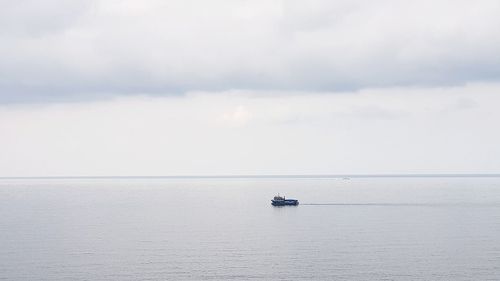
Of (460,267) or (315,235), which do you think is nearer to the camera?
(460,267)

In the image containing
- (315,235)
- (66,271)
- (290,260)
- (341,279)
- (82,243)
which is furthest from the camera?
(315,235)

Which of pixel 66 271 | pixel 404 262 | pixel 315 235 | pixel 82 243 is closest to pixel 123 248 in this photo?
pixel 82 243

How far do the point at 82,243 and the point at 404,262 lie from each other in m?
77.5

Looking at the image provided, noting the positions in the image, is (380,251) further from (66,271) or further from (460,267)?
(66,271)

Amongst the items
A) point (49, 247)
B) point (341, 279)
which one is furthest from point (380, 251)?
point (49, 247)

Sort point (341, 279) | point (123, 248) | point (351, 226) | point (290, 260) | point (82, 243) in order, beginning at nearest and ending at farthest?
point (341, 279) < point (290, 260) < point (123, 248) < point (82, 243) < point (351, 226)

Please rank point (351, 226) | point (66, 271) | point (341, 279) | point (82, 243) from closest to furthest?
point (341, 279), point (66, 271), point (82, 243), point (351, 226)

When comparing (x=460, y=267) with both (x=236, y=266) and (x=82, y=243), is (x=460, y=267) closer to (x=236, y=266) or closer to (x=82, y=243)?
(x=236, y=266)

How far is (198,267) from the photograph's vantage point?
122812 millimetres

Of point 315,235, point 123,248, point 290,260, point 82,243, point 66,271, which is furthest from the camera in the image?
point 315,235

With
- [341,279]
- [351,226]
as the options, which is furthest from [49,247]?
[351,226]

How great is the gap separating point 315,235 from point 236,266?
5198 cm

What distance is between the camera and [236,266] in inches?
4870

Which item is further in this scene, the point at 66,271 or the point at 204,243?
the point at 204,243
